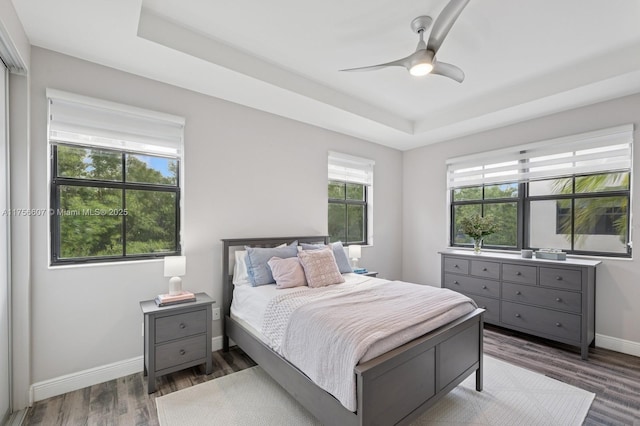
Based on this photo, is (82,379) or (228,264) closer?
(82,379)

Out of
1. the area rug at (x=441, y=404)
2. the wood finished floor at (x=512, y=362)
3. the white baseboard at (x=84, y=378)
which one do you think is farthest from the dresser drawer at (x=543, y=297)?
the area rug at (x=441, y=404)

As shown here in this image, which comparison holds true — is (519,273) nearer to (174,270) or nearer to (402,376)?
(402,376)

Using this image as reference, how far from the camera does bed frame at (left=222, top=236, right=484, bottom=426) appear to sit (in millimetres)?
1603

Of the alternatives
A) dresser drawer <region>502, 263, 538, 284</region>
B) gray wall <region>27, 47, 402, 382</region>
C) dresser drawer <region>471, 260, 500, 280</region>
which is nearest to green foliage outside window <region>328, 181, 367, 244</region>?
gray wall <region>27, 47, 402, 382</region>

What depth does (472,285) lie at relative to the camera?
382 cm

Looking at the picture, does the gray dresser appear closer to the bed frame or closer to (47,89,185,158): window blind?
the bed frame

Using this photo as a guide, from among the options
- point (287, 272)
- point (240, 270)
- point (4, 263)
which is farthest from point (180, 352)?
point (4, 263)

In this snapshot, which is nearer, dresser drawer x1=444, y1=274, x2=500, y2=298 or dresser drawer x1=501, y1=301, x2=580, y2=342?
dresser drawer x1=501, y1=301, x2=580, y2=342

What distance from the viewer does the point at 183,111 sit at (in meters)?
2.98

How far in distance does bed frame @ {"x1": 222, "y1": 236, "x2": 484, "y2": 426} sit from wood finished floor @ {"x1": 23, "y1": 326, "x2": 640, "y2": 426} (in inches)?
25.8

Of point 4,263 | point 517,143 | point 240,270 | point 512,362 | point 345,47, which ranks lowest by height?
point 512,362

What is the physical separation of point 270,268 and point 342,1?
2.29 metres

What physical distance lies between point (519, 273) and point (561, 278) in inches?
14.9

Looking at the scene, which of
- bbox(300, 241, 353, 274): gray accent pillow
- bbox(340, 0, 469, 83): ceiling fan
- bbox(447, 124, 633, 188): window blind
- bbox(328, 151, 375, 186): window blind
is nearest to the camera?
bbox(340, 0, 469, 83): ceiling fan
